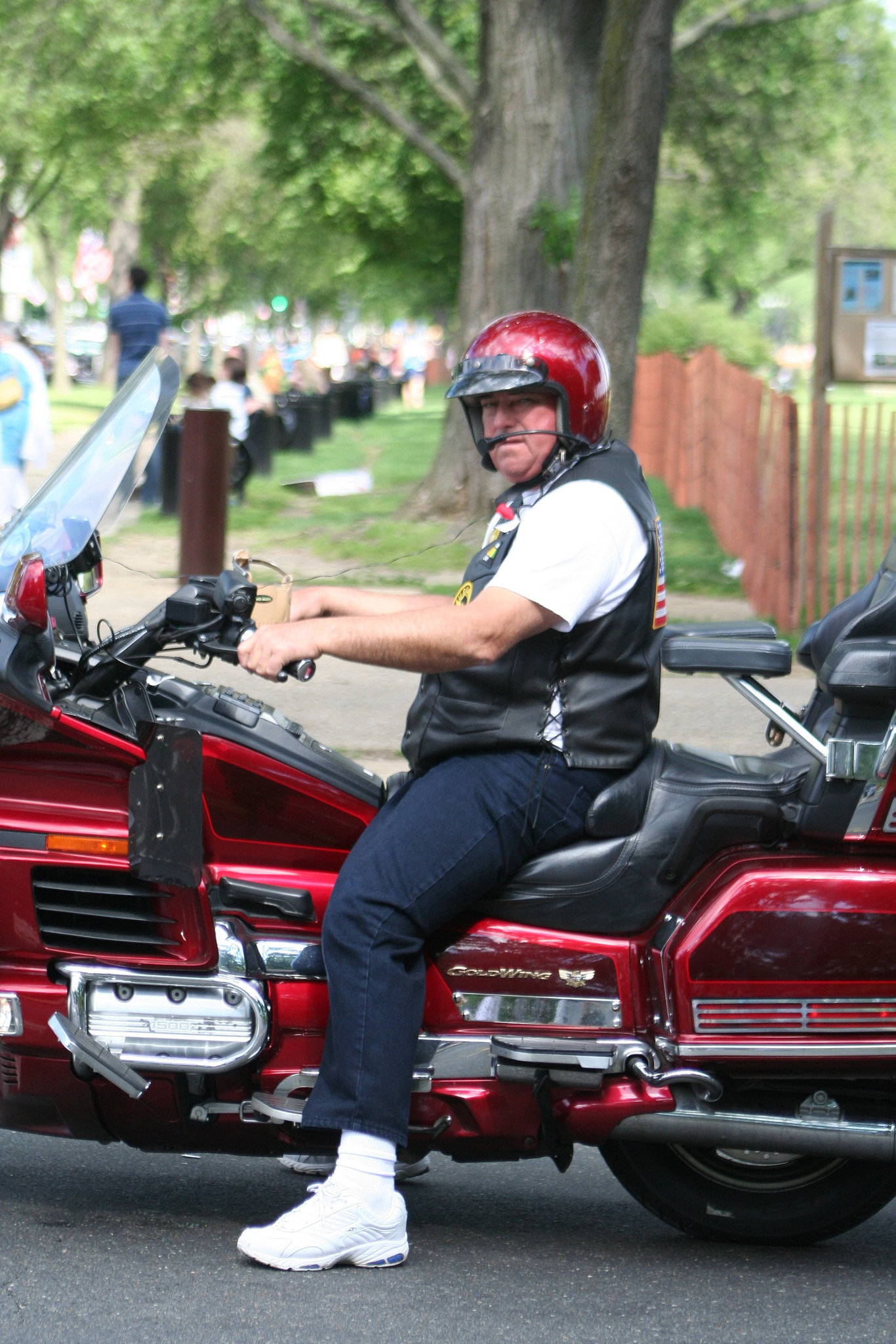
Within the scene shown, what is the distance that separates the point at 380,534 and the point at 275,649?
470 inches

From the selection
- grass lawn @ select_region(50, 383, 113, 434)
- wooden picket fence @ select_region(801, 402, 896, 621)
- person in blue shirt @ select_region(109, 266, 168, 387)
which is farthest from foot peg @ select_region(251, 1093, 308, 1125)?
grass lawn @ select_region(50, 383, 113, 434)

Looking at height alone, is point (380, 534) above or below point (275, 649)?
below

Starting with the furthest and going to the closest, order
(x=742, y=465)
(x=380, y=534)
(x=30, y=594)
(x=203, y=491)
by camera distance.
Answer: (x=380, y=534) < (x=742, y=465) < (x=203, y=491) < (x=30, y=594)

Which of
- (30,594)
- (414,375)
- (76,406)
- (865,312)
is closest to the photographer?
(30,594)

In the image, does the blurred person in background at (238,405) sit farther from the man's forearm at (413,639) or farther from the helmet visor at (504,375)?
the man's forearm at (413,639)

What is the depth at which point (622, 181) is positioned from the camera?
32.7 feet

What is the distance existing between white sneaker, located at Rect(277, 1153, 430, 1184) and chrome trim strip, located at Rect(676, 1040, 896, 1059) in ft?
2.17

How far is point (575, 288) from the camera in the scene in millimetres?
10484

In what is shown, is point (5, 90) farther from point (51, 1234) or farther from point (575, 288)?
point (51, 1234)

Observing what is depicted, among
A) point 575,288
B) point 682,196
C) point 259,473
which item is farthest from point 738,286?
point 575,288

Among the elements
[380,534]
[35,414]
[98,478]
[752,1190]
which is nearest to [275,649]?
[98,478]

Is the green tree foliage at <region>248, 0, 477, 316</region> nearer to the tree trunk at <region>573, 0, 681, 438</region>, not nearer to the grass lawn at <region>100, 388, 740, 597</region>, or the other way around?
the grass lawn at <region>100, 388, 740, 597</region>

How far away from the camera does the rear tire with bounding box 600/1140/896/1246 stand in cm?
330

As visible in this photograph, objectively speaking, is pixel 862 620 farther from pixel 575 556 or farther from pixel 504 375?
pixel 504 375
